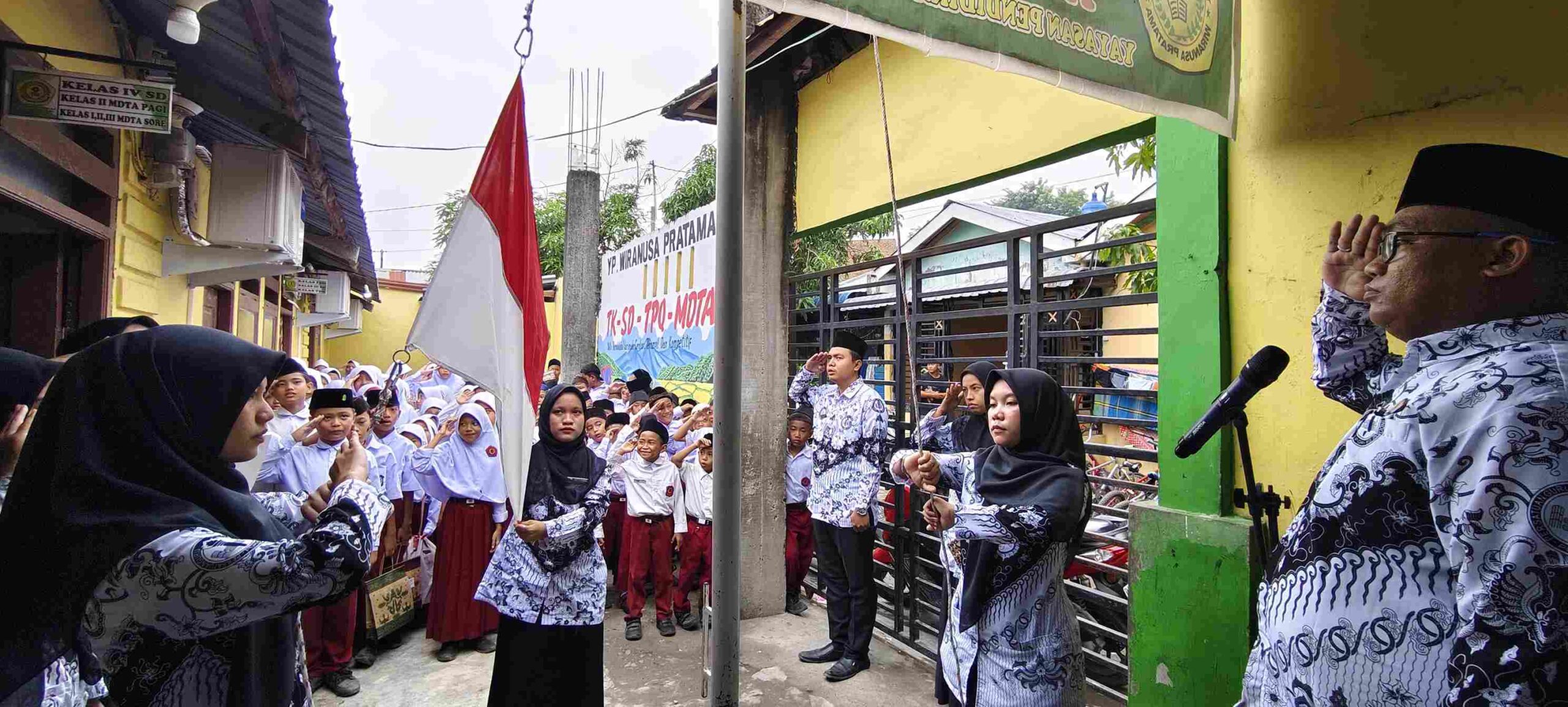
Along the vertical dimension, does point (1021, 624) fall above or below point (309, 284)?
below

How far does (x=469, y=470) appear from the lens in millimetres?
4801

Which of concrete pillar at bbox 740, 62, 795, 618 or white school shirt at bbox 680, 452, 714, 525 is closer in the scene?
concrete pillar at bbox 740, 62, 795, 618

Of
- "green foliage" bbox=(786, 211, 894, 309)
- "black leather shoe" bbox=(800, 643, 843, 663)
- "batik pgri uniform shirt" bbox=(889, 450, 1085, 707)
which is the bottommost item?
"black leather shoe" bbox=(800, 643, 843, 663)

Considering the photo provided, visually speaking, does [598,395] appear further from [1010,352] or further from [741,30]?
[741,30]

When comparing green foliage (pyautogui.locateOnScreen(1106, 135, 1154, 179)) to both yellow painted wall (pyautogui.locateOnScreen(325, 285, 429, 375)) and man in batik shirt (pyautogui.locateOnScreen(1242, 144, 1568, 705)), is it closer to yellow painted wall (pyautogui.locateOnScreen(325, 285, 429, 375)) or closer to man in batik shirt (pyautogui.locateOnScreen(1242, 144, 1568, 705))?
man in batik shirt (pyautogui.locateOnScreen(1242, 144, 1568, 705))

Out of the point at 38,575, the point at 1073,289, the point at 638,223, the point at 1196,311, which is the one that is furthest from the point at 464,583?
the point at 638,223

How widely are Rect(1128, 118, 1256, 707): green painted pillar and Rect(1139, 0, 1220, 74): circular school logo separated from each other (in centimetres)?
45

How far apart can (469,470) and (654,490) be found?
47.6 inches

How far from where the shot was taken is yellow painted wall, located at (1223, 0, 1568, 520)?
2.06m

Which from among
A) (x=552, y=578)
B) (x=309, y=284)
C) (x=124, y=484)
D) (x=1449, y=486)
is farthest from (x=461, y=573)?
(x=309, y=284)

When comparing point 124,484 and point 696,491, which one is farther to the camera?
point 696,491

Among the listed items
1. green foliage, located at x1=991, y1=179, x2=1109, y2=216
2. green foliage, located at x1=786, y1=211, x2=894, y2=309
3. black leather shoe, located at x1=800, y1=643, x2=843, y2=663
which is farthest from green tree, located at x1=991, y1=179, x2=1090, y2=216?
black leather shoe, located at x1=800, y1=643, x2=843, y2=663

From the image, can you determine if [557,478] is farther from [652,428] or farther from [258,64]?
[258,64]

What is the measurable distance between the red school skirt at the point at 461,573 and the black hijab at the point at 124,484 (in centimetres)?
304
